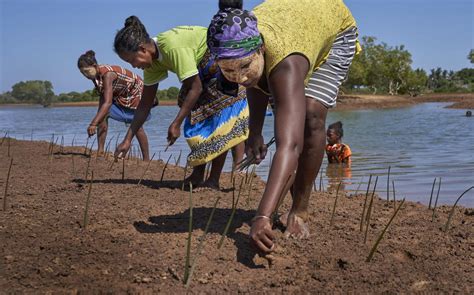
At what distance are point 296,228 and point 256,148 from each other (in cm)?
49

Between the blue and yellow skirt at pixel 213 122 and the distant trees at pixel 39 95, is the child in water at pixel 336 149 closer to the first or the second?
the blue and yellow skirt at pixel 213 122

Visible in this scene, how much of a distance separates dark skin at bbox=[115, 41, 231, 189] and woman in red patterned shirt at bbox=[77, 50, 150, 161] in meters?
2.42

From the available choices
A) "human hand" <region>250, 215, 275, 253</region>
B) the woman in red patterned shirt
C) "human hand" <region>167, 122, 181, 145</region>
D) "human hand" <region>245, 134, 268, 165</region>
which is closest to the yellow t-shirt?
"human hand" <region>245, 134, 268, 165</region>

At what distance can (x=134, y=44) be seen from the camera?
172 inches

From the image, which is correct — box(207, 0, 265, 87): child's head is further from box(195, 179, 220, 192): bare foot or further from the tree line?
the tree line

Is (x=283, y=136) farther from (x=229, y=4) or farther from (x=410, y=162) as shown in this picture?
(x=410, y=162)

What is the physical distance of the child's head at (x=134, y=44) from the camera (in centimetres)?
437

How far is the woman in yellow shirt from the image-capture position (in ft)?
8.02

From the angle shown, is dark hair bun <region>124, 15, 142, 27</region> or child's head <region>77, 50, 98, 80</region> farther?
child's head <region>77, 50, 98, 80</region>

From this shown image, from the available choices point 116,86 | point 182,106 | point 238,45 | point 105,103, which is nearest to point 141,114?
point 182,106

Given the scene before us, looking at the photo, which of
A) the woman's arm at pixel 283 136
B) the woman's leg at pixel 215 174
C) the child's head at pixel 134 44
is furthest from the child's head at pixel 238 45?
the woman's leg at pixel 215 174

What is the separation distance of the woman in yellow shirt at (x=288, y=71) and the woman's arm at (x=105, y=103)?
4.13 meters

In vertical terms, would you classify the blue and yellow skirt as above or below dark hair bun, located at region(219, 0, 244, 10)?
below

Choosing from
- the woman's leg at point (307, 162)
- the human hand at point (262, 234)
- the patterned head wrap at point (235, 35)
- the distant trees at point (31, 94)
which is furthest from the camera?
the distant trees at point (31, 94)
